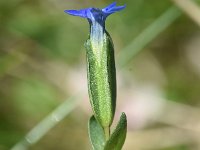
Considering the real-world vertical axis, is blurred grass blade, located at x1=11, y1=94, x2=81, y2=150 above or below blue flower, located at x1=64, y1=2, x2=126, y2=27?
below

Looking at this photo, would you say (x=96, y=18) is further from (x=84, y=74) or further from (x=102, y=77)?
(x=84, y=74)

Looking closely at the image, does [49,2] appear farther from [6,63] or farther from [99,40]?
[99,40]

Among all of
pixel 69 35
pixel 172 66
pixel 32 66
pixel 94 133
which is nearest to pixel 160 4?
pixel 172 66

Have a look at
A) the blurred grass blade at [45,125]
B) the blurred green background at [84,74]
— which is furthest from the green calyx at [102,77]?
the blurred green background at [84,74]

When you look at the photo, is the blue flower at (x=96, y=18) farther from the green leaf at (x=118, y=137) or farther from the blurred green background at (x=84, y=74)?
the blurred green background at (x=84, y=74)

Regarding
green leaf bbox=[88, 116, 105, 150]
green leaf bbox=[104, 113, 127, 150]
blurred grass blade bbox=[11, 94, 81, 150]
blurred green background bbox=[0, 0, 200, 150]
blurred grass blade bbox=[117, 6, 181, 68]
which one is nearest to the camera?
green leaf bbox=[104, 113, 127, 150]

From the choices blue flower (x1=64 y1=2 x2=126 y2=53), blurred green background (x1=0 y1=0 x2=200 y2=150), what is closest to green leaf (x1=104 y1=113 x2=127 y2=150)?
blue flower (x1=64 y1=2 x2=126 y2=53)

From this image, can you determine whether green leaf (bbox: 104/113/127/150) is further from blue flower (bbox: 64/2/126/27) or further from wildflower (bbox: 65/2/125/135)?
blue flower (bbox: 64/2/126/27)
